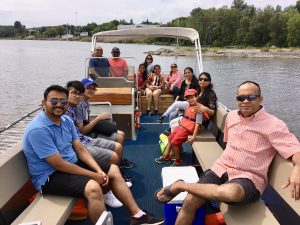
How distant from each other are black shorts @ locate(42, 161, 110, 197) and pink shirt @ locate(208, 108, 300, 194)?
1111 mm

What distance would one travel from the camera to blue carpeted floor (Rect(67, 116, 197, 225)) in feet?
11.2

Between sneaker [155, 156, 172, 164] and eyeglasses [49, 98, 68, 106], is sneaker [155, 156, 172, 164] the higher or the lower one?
the lower one

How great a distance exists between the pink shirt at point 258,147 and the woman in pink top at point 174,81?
4.55m

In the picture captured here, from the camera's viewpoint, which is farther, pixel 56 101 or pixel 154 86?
pixel 154 86

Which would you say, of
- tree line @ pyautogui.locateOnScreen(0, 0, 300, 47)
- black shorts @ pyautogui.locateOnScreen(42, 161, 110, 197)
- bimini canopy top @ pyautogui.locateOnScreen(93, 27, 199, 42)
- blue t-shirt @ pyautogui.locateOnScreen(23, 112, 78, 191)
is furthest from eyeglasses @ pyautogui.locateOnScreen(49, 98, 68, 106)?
tree line @ pyautogui.locateOnScreen(0, 0, 300, 47)

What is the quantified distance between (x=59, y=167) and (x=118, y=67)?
14.0 feet

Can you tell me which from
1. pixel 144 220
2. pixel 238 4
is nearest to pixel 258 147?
pixel 144 220

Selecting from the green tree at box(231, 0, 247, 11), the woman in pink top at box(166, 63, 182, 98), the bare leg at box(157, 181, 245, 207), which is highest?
the green tree at box(231, 0, 247, 11)

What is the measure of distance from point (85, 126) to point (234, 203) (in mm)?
Answer: 2017

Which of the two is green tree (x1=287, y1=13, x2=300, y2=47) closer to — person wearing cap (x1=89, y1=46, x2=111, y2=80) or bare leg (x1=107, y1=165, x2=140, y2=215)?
person wearing cap (x1=89, y1=46, x2=111, y2=80)

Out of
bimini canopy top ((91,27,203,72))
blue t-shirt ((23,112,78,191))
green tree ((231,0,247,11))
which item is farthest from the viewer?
green tree ((231,0,247,11))

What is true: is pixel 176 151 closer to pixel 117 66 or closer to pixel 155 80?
pixel 117 66

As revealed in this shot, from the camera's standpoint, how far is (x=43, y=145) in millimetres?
2703

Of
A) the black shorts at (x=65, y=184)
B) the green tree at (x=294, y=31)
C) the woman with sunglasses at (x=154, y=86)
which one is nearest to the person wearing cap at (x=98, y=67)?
the woman with sunglasses at (x=154, y=86)
